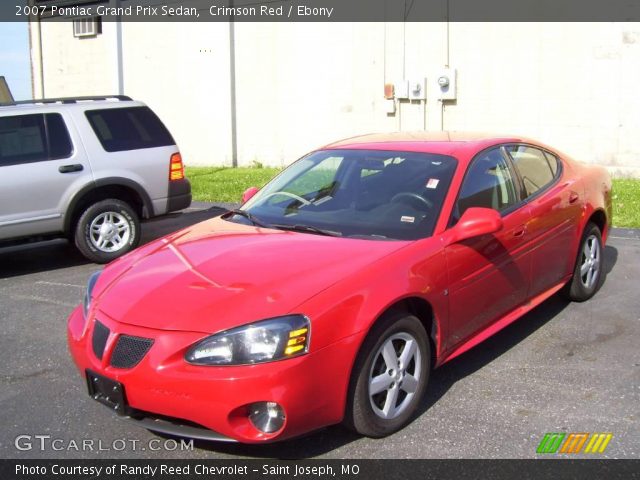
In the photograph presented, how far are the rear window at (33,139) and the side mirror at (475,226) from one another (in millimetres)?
5260

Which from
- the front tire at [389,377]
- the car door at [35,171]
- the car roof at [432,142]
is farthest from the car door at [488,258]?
the car door at [35,171]

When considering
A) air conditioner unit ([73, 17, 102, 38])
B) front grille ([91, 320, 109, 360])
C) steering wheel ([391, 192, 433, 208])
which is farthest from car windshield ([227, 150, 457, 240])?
air conditioner unit ([73, 17, 102, 38])

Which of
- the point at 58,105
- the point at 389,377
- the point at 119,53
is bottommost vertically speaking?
the point at 389,377

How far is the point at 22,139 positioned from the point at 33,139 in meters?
0.11

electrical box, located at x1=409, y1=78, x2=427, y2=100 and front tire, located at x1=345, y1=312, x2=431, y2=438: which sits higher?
electrical box, located at x1=409, y1=78, x2=427, y2=100

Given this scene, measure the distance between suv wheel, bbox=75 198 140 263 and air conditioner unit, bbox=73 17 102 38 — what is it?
13.3m

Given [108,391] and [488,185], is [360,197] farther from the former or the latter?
[108,391]

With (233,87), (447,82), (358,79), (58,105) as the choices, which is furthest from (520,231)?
(233,87)

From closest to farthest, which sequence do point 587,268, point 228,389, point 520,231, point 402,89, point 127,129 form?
point 228,389 → point 520,231 → point 587,268 → point 127,129 → point 402,89

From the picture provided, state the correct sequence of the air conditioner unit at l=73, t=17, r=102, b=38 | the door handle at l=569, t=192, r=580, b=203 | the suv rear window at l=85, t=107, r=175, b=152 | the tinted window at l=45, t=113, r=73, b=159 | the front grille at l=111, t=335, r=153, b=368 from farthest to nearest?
the air conditioner unit at l=73, t=17, r=102, b=38, the suv rear window at l=85, t=107, r=175, b=152, the tinted window at l=45, t=113, r=73, b=159, the door handle at l=569, t=192, r=580, b=203, the front grille at l=111, t=335, r=153, b=368

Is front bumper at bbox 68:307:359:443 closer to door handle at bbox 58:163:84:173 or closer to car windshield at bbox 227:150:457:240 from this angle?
car windshield at bbox 227:150:457:240

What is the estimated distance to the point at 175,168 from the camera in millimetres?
8789

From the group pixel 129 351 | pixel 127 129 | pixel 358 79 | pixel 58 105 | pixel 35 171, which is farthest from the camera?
pixel 358 79

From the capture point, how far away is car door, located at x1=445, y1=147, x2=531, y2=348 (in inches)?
167
